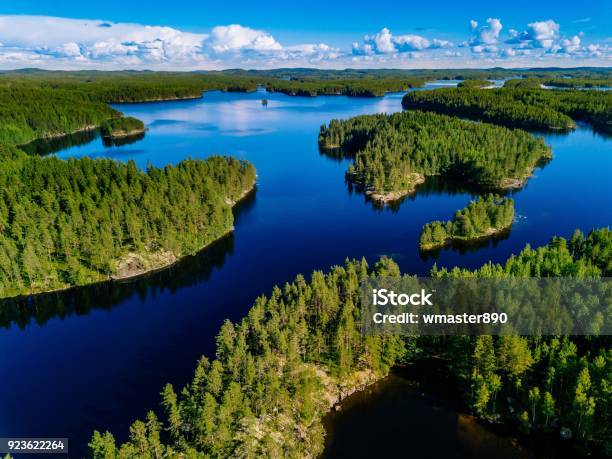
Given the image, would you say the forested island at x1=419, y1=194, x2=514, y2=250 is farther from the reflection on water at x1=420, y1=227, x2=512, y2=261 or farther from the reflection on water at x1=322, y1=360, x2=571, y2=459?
the reflection on water at x1=322, y1=360, x2=571, y2=459

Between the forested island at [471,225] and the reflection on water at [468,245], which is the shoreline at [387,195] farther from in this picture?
the reflection on water at [468,245]

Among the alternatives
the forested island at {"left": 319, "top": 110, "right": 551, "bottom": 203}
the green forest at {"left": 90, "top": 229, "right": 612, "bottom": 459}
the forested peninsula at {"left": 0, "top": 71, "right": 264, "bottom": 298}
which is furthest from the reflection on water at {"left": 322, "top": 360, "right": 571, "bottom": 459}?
the forested island at {"left": 319, "top": 110, "right": 551, "bottom": 203}

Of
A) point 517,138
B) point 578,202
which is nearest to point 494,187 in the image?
point 578,202

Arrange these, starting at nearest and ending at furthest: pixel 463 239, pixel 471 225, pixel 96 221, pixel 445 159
Result: pixel 96 221 → pixel 471 225 → pixel 463 239 → pixel 445 159

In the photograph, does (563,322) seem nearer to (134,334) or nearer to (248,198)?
(134,334)

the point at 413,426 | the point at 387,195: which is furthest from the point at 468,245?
the point at 413,426

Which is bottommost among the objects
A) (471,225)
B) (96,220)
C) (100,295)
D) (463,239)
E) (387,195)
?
(100,295)

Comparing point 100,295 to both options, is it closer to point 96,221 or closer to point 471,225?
point 96,221
